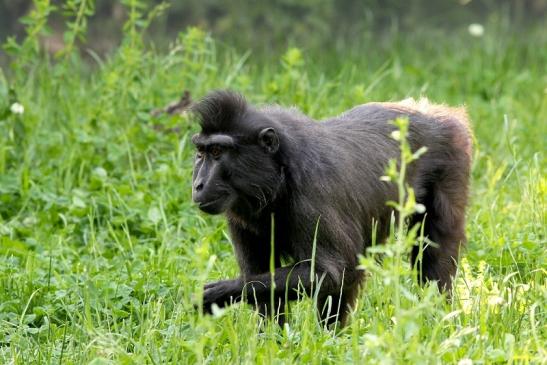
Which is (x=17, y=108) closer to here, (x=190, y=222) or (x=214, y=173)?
(x=190, y=222)

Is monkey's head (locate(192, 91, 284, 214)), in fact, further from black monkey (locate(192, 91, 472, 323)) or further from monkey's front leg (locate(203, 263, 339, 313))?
monkey's front leg (locate(203, 263, 339, 313))

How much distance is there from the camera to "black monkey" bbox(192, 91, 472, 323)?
509cm

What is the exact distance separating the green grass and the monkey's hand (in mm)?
81

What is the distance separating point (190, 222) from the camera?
7.11 metres

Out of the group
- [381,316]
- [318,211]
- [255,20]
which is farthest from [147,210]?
[255,20]

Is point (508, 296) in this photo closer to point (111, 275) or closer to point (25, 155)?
point (111, 275)

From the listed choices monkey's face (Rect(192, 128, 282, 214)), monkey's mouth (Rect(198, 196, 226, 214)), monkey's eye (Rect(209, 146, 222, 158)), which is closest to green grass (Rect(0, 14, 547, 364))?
monkey's mouth (Rect(198, 196, 226, 214))

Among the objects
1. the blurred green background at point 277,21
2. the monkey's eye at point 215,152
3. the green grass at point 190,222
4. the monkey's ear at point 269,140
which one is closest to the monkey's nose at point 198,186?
the monkey's eye at point 215,152

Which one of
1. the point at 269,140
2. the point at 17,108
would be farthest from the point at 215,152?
the point at 17,108

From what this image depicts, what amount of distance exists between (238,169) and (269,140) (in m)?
0.21

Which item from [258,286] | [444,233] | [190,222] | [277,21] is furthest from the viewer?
[277,21]

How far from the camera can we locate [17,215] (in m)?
7.27

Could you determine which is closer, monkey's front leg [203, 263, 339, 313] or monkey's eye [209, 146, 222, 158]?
monkey's front leg [203, 263, 339, 313]

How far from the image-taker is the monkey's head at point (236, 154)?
5.14m
